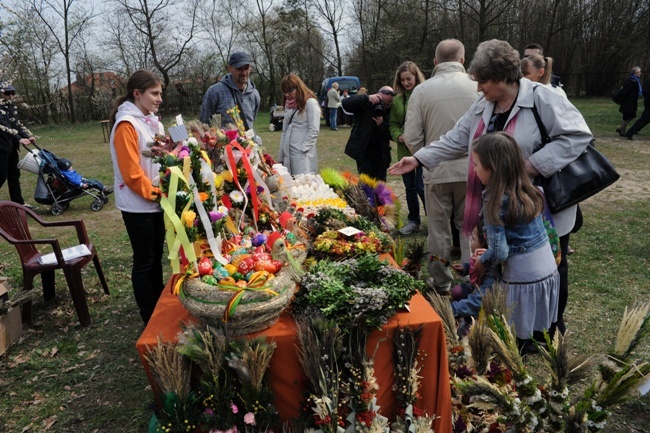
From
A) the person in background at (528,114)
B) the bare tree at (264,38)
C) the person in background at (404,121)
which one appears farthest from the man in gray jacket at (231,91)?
the bare tree at (264,38)

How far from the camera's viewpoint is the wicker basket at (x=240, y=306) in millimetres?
1834

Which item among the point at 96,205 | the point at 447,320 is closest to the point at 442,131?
the point at 447,320

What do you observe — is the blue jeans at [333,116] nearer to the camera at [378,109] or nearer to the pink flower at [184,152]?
the camera at [378,109]

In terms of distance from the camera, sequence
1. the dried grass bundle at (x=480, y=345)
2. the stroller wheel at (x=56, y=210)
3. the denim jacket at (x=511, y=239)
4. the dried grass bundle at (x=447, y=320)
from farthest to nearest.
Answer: the stroller wheel at (x=56, y=210), the denim jacket at (x=511, y=239), the dried grass bundle at (x=447, y=320), the dried grass bundle at (x=480, y=345)

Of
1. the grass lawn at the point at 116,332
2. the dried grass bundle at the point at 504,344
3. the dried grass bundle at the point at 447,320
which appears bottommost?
the grass lawn at the point at 116,332

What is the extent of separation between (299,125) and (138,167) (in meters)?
2.26

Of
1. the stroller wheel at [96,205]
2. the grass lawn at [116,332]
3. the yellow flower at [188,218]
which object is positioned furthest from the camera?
the stroller wheel at [96,205]

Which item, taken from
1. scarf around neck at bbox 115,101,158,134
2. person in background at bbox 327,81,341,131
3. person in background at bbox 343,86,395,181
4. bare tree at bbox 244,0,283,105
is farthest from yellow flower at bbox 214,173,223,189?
bare tree at bbox 244,0,283,105

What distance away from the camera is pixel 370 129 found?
5246 mm

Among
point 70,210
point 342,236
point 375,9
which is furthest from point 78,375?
point 375,9

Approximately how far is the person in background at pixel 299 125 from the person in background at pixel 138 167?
1.83 m

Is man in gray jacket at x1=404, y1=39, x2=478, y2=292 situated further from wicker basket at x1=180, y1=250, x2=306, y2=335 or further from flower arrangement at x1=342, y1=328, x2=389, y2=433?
wicker basket at x1=180, y1=250, x2=306, y2=335

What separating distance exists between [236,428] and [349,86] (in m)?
19.5

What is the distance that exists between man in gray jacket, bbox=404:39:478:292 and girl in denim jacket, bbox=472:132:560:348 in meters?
1.02
